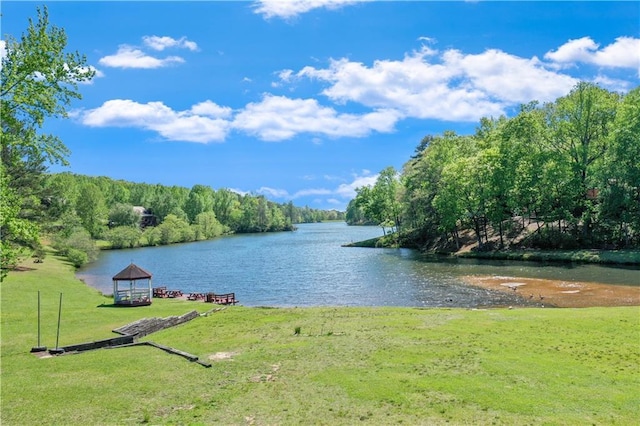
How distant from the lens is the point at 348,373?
16656mm

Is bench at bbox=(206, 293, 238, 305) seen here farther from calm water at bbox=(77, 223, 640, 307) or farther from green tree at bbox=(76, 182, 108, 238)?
green tree at bbox=(76, 182, 108, 238)

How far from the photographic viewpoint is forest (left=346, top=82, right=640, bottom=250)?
55.7 metres

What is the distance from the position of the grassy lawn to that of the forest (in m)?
36.6

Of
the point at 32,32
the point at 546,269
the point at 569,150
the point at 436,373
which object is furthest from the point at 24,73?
the point at 569,150

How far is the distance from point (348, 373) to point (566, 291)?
28745 millimetres

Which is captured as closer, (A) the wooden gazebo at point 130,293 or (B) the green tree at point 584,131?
(A) the wooden gazebo at point 130,293

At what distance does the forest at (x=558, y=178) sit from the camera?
55719 mm

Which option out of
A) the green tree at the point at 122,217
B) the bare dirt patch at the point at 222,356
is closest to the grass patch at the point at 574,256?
the bare dirt patch at the point at 222,356

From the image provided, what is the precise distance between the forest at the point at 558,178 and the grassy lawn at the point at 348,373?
3658cm

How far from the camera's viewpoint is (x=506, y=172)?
216 feet

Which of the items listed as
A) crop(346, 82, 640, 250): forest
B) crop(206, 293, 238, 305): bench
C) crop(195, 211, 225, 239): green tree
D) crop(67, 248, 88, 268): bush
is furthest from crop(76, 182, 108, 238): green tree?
crop(206, 293, 238, 305): bench

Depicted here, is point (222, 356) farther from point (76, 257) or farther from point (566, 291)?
point (76, 257)

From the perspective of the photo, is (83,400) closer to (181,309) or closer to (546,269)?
(181,309)

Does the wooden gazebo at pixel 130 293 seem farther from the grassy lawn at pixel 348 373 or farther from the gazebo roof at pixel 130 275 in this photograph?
the grassy lawn at pixel 348 373
